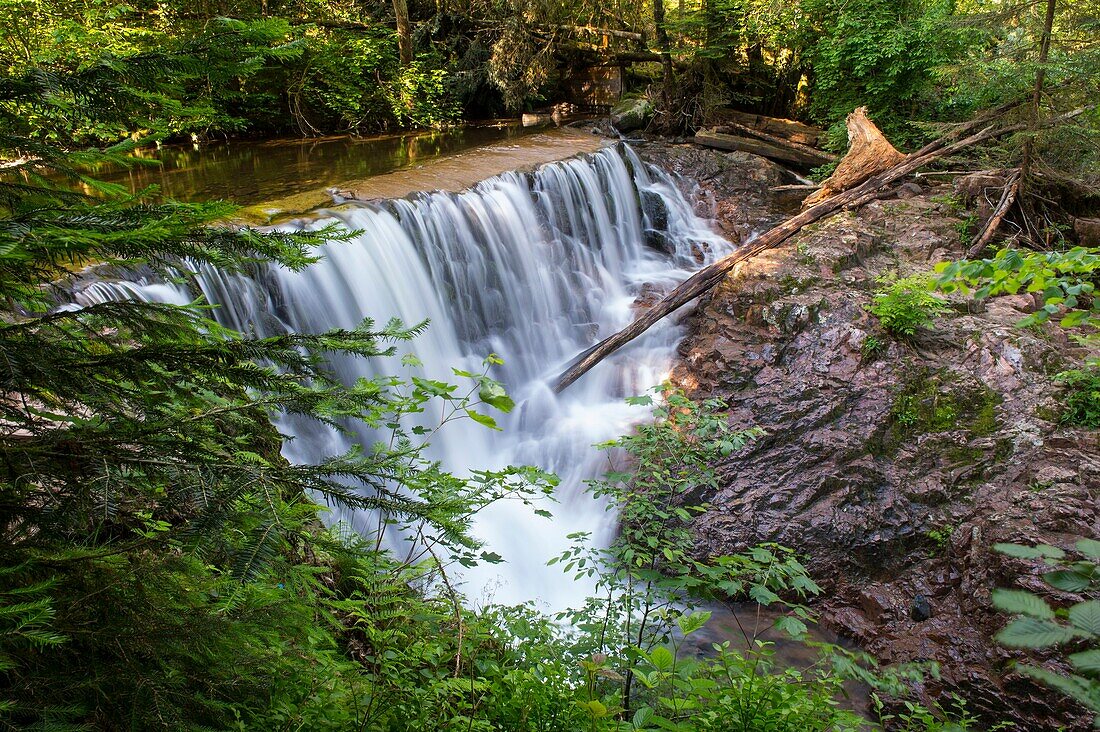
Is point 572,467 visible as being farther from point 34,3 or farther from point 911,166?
point 34,3

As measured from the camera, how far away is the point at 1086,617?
1.33 meters

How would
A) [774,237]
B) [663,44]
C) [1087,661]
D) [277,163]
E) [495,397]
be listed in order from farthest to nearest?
1. [663,44]
2. [277,163]
3. [774,237]
4. [495,397]
5. [1087,661]

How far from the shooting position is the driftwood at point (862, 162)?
10062mm

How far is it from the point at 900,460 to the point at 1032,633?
16.9 feet

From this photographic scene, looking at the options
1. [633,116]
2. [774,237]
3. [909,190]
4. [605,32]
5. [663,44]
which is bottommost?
[774,237]

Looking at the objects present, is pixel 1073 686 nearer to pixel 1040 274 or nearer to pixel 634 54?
pixel 1040 274

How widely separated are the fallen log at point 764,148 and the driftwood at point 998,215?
3814mm

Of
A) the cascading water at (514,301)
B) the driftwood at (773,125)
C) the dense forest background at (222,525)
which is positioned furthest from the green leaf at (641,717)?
the driftwood at (773,125)

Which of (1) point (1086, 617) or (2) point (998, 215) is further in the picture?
(2) point (998, 215)

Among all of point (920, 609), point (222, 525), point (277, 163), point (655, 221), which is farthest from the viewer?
point (655, 221)

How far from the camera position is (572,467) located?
22.8 ft

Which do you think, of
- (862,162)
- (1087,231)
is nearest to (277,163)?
(862,162)

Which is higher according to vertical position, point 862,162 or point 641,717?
point 862,162

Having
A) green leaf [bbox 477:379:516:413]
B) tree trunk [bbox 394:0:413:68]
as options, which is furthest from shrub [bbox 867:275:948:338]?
tree trunk [bbox 394:0:413:68]
